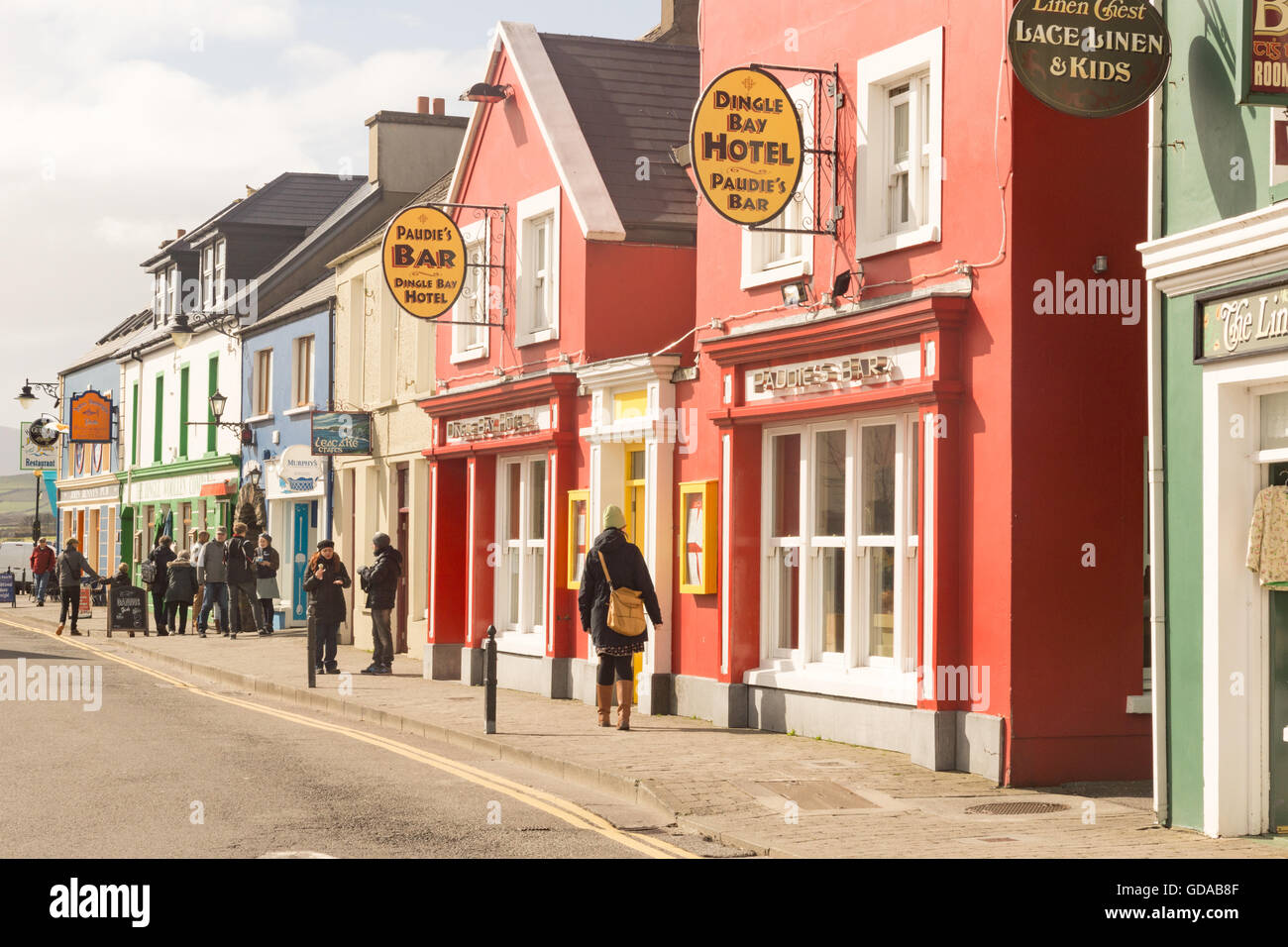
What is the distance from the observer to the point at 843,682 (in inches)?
571

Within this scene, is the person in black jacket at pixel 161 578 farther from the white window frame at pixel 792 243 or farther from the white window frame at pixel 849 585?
the white window frame at pixel 792 243

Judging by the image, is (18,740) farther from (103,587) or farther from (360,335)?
(103,587)

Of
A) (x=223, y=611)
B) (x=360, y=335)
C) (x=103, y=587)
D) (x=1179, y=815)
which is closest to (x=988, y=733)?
(x=1179, y=815)

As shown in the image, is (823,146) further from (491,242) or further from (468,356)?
(468,356)

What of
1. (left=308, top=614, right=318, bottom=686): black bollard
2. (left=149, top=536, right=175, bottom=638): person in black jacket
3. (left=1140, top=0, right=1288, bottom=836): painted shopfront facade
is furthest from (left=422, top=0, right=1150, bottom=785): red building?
(left=149, top=536, right=175, bottom=638): person in black jacket

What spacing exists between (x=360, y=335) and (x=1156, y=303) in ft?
64.4

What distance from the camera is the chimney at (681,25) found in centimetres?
2744

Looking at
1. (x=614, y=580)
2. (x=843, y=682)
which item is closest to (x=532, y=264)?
(x=614, y=580)

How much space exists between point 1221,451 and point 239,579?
2345cm

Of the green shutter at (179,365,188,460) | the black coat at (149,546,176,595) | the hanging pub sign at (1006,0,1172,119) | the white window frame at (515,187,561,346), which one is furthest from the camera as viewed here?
the green shutter at (179,365,188,460)

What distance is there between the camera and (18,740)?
14.5 meters

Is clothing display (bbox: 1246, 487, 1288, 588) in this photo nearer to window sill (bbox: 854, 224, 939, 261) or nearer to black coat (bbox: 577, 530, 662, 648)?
window sill (bbox: 854, 224, 939, 261)

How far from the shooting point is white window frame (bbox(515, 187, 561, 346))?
65.6 feet

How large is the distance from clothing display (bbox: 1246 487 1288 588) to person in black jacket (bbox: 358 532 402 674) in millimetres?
13763
